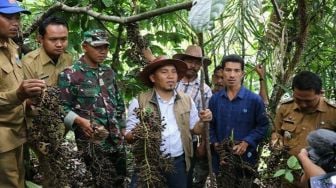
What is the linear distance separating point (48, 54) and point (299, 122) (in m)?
1.91

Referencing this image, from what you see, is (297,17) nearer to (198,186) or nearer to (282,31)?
(282,31)

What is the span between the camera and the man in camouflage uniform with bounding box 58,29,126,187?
10.6ft

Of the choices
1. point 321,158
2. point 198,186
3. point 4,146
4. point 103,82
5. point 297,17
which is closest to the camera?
point 321,158

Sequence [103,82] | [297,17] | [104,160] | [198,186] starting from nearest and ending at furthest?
[104,160]
[103,82]
[297,17]
[198,186]

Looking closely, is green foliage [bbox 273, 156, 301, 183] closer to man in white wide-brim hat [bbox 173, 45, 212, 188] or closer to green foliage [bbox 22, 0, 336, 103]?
green foliage [bbox 22, 0, 336, 103]

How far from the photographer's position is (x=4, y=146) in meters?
3.00

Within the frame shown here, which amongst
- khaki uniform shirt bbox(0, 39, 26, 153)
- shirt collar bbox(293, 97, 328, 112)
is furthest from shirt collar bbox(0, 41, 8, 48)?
shirt collar bbox(293, 97, 328, 112)

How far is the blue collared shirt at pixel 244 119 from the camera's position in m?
3.72

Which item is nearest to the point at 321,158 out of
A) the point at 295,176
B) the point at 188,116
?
the point at 295,176

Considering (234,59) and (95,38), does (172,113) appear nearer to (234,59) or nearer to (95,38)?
(234,59)

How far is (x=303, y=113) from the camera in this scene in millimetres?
3479

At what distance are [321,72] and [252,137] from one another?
0.76m

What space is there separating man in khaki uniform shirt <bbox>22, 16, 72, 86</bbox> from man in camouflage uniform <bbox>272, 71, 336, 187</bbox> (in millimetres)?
1697

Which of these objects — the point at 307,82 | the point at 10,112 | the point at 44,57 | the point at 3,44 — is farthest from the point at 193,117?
the point at 3,44
